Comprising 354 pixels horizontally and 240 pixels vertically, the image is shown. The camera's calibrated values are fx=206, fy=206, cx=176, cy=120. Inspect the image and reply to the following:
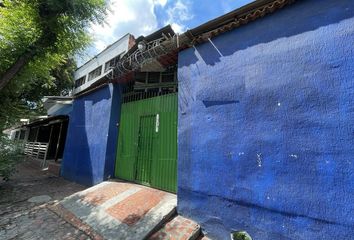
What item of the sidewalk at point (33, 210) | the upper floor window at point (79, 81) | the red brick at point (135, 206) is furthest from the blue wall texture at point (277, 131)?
the upper floor window at point (79, 81)

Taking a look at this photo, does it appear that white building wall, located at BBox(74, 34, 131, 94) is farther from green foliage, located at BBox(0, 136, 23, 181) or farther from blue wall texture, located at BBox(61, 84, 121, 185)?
green foliage, located at BBox(0, 136, 23, 181)

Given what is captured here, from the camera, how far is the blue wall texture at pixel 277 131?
9.66ft

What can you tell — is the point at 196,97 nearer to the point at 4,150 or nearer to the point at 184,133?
the point at 184,133

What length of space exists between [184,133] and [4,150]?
739cm

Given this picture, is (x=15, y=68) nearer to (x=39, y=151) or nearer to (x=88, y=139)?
(x=88, y=139)

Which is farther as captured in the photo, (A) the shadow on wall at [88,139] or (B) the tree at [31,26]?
(A) the shadow on wall at [88,139]

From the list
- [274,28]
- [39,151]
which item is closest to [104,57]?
[39,151]

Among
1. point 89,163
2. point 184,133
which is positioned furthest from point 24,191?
point 184,133

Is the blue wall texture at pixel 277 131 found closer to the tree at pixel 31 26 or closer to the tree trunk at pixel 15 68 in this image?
the tree at pixel 31 26

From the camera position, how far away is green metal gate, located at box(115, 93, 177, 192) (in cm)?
568

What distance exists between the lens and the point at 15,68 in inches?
267

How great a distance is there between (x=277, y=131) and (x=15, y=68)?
798cm

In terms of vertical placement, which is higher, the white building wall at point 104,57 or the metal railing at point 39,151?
the white building wall at point 104,57

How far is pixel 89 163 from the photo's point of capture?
318 inches
